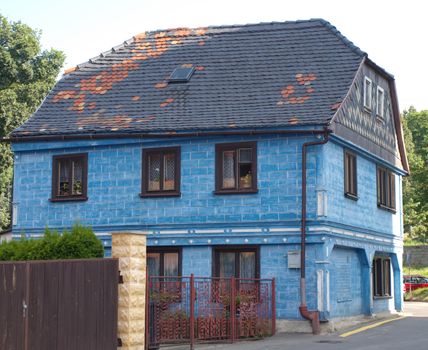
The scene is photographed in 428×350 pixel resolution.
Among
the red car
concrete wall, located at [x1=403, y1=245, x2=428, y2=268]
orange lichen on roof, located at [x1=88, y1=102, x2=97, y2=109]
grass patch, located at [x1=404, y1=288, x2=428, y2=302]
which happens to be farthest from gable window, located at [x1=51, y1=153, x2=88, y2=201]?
concrete wall, located at [x1=403, y1=245, x2=428, y2=268]

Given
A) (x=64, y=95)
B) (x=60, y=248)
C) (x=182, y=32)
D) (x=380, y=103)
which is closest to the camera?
(x=60, y=248)

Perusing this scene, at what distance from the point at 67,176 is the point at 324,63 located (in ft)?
27.2

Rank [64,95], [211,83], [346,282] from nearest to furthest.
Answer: [346,282] < [211,83] < [64,95]

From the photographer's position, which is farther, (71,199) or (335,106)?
(71,199)

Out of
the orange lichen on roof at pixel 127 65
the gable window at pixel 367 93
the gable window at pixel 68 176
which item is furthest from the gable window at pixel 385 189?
the gable window at pixel 68 176

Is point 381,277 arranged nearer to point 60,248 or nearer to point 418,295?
point 60,248

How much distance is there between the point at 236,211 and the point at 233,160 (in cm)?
144

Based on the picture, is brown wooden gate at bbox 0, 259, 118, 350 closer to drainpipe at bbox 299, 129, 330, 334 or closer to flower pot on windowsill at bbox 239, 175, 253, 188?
drainpipe at bbox 299, 129, 330, 334

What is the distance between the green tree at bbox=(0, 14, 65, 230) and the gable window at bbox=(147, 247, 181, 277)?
2226 centimetres

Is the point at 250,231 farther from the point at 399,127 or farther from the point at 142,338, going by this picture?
the point at 399,127

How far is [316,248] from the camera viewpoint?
24.3 meters

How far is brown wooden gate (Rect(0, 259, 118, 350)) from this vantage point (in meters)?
16.6

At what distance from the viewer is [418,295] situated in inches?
1816

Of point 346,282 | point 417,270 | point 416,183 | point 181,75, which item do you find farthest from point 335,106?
point 416,183
